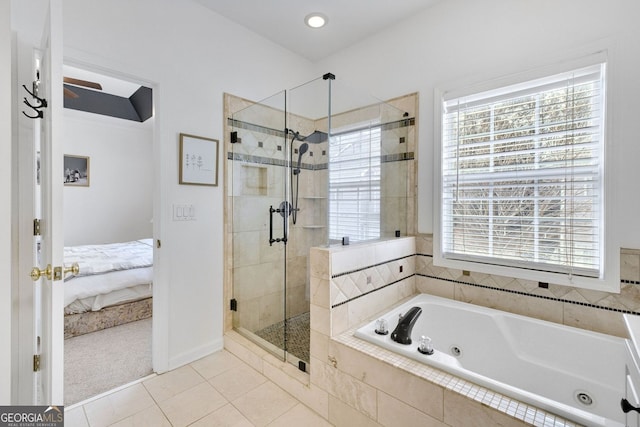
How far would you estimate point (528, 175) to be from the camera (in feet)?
6.45

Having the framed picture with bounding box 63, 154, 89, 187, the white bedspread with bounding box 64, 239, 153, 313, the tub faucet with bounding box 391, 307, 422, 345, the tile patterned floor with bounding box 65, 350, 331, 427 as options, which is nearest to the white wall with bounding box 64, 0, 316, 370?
the tile patterned floor with bounding box 65, 350, 331, 427

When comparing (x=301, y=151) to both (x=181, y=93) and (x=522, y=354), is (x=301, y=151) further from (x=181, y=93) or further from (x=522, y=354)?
(x=522, y=354)

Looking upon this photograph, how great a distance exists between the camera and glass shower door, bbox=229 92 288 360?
2.50 meters

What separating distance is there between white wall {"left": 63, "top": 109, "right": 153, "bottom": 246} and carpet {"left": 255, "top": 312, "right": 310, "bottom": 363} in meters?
4.39

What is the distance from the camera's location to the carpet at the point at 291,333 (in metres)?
2.22

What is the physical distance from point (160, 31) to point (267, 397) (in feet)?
8.80

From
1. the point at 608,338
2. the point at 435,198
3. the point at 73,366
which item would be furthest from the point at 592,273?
the point at 73,366

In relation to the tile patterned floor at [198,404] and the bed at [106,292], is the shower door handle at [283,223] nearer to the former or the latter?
the tile patterned floor at [198,404]

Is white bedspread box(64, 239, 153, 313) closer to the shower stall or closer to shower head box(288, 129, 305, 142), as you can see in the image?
the shower stall

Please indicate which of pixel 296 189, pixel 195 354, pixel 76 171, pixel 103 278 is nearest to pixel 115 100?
pixel 76 171

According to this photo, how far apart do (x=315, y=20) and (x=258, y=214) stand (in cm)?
175

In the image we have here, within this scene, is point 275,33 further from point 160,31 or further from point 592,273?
point 592,273

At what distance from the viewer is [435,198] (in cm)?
238

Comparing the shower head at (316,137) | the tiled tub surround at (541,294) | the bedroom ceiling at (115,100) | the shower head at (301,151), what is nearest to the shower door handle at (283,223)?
the shower head at (301,151)
